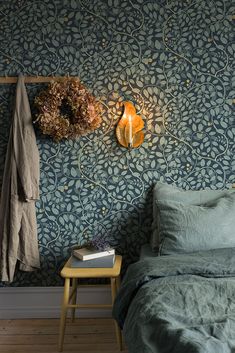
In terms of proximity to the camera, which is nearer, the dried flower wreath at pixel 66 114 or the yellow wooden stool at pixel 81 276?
the yellow wooden stool at pixel 81 276

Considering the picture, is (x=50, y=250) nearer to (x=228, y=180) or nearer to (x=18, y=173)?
(x=18, y=173)

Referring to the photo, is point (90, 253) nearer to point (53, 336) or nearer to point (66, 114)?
point (53, 336)

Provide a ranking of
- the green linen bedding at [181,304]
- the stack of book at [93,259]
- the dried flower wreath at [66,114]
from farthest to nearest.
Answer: the dried flower wreath at [66,114] < the stack of book at [93,259] < the green linen bedding at [181,304]

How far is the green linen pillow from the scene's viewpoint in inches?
92.7

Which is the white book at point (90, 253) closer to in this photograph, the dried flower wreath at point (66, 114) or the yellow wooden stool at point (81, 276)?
the yellow wooden stool at point (81, 276)

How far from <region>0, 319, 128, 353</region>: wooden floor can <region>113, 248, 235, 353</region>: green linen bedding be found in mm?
601

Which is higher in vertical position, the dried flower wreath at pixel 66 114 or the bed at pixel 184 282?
the dried flower wreath at pixel 66 114

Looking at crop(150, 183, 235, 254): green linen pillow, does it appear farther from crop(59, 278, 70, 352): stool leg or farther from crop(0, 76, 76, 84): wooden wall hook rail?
crop(0, 76, 76, 84): wooden wall hook rail

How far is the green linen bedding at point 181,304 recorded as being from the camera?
1.26 m

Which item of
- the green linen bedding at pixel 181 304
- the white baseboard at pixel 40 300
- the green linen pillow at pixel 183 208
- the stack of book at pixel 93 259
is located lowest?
the white baseboard at pixel 40 300

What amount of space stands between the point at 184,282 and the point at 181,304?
19cm

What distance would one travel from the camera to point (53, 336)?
2484mm

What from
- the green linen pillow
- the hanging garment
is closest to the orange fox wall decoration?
the green linen pillow

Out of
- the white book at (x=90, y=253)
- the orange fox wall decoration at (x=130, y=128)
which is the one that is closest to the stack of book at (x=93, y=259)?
the white book at (x=90, y=253)
